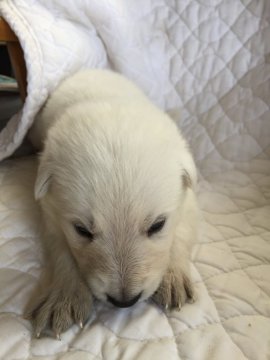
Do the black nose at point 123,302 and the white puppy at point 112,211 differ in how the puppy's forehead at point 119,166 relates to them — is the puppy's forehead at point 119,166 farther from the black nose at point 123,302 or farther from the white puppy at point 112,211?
the black nose at point 123,302

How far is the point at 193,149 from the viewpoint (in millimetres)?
2285

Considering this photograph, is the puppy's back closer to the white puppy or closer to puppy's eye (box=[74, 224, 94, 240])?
the white puppy

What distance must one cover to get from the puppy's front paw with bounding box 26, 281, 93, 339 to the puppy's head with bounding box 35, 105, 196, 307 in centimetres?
6

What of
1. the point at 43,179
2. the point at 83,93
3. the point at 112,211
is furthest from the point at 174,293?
the point at 83,93

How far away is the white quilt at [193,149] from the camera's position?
1295mm

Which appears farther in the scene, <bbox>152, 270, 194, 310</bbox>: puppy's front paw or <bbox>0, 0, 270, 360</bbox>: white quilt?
<bbox>152, 270, 194, 310</bbox>: puppy's front paw

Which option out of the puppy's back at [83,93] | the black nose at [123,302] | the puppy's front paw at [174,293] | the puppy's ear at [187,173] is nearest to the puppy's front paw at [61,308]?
the black nose at [123,302]

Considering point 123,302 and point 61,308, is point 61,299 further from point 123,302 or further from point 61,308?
point 123,302

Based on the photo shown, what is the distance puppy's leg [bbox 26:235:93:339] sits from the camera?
4.47 feet

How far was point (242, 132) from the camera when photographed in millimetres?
2248

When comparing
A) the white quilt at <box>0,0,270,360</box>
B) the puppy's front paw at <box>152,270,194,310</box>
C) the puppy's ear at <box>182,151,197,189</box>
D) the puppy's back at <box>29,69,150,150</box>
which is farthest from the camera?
the puppy's back at <box>29,69,150,150</box>

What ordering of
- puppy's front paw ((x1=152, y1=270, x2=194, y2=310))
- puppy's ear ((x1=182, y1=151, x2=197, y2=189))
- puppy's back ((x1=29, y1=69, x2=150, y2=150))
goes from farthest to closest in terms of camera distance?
puppy's back ((x1=29, y1=69, x2=150, y2=150)) < puppy's ear ((x1=182, y1=151, x2=197, y2=189)) < puppy's front paw ((x1=152, y1=270, x2=194, y2=310))

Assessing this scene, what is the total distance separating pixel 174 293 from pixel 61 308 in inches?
13.7

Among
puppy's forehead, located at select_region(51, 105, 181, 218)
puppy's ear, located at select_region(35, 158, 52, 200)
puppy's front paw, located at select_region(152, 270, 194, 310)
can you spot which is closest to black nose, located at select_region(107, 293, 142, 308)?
puppy's front paw, located at select_region(152, 270, 194, 310)
